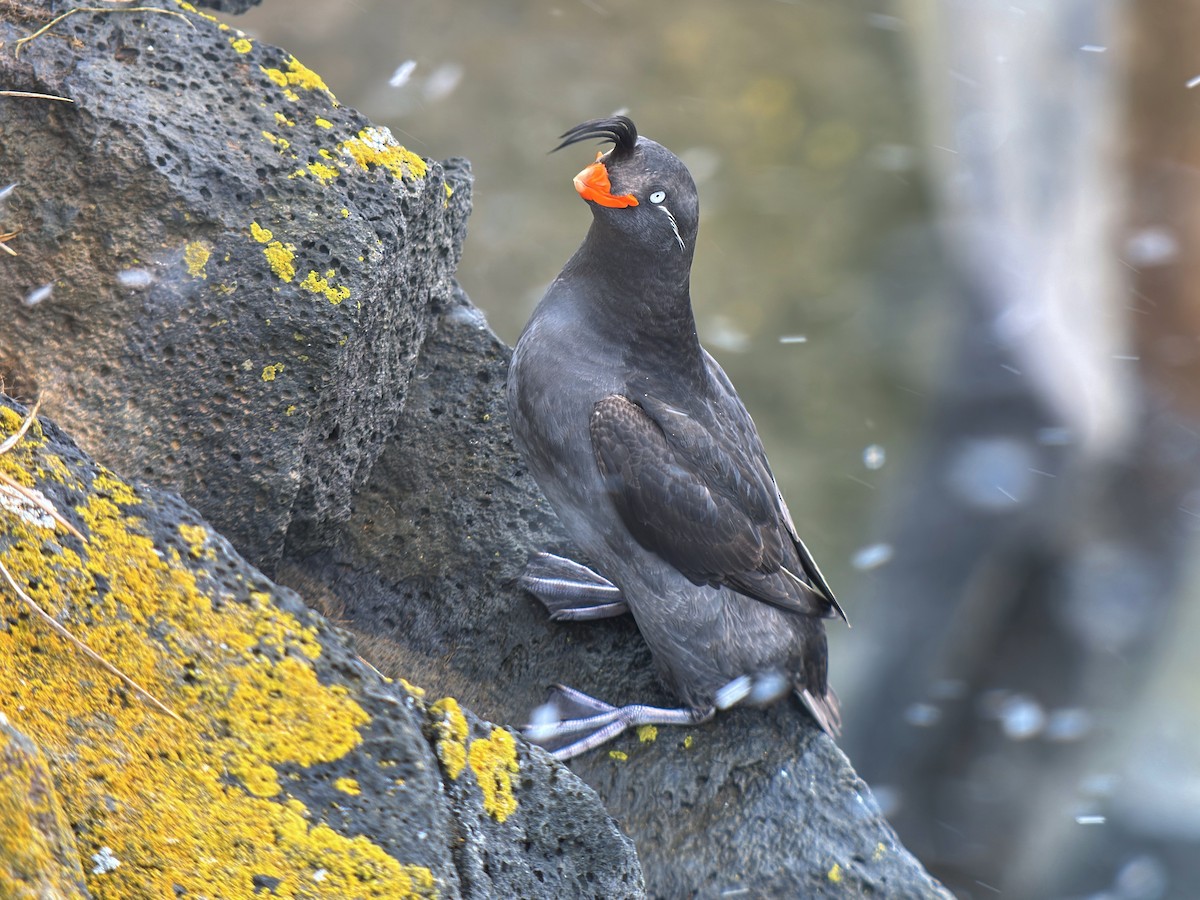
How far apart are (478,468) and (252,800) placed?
1.54 meters

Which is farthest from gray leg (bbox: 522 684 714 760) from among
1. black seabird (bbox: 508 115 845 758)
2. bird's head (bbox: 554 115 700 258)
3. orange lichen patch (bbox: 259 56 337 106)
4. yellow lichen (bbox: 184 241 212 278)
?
orange lichen patch (bbox: 259 56 337 106)

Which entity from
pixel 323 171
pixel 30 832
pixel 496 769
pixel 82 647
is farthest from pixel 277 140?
pixel 30 832

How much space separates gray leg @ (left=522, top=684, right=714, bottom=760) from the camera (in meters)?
2.71

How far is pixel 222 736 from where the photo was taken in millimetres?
1710

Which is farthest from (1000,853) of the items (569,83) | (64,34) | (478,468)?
(64,34)

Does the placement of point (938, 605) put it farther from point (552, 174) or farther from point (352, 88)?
point (352, 88)

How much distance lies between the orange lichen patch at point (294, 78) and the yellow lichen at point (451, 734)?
1567mm

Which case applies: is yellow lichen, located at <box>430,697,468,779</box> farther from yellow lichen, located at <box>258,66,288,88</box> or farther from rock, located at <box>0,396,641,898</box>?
yellow lichen, located at <box>258,66,288,88</box>

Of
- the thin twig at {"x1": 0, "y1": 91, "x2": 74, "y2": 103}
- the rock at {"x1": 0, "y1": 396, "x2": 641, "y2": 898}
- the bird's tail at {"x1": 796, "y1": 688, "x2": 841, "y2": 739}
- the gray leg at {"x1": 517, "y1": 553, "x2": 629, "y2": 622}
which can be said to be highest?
the thin twig at {"x1": 0, "y1": 91, "x2": 74, "y2": 103}

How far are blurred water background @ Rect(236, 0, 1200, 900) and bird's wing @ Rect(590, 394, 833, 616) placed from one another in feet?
15.6

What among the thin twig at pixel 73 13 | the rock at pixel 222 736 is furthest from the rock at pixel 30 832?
the thin twig at pixel 73 13

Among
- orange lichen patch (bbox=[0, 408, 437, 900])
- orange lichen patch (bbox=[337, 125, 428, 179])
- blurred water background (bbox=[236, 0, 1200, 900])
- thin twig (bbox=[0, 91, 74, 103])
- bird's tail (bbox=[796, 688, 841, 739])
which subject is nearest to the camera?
orange lichen patch (bbox=[0, 408, 437, 900])

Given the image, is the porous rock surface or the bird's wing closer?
the porous rock surface

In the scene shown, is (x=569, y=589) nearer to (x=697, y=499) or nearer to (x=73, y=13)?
(x=697, y=499)
